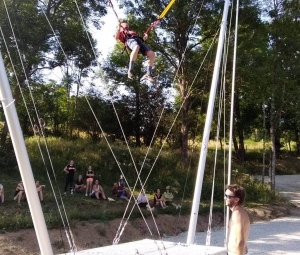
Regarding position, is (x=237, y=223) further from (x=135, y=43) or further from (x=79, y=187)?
(x=79, y=187)

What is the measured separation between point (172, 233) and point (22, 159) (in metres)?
10.6

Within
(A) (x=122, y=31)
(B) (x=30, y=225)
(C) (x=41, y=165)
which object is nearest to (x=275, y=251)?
(B) (x=30, y=225)

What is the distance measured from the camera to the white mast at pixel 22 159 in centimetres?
362

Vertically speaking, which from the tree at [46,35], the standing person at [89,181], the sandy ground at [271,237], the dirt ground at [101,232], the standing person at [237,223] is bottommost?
the sandy ground at [271,237]

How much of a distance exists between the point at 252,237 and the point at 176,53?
9599 millimetres

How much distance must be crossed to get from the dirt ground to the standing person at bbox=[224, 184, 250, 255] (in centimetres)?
477

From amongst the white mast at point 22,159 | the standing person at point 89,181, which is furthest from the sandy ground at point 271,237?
the white mast at point 22,159

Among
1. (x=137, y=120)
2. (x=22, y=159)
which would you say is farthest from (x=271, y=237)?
(x=137, y=120)

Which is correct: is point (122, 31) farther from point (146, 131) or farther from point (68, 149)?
point (146, 131)

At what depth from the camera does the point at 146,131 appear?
85.9 feet

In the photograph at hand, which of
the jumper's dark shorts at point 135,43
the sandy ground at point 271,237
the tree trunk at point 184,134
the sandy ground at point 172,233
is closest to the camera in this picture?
the jumper's dark shorts at point 135,43

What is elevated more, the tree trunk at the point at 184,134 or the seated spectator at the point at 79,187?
the tree trunk at the point at 184,134

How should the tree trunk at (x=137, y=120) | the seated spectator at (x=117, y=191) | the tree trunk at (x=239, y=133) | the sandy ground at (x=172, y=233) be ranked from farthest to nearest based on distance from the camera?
the tree trunk at (x=239, y=133) < the tree trunk at (x=137, y=120) < the seated spectator at (x=117, y=191) < the sandy ground at (x=172, y=233)

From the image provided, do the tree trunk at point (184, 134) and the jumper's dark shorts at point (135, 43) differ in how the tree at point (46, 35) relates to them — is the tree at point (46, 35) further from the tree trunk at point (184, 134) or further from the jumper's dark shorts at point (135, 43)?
the jumper's dark shorts at point (135, 43)
